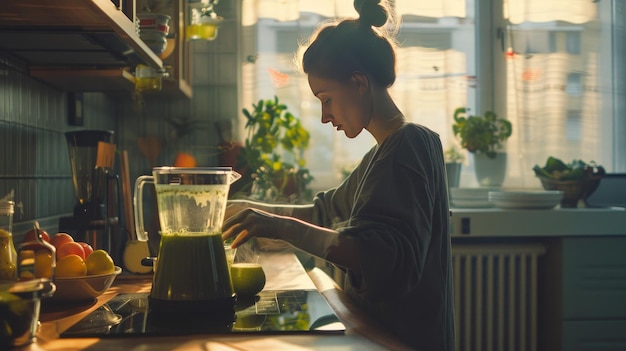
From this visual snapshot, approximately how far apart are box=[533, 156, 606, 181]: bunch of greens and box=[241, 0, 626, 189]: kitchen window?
19 centimetres

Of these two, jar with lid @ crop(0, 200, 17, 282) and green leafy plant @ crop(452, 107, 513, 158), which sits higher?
green leafy plant @ crop(452, 107, 513, 158)

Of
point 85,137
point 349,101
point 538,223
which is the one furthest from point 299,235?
point 538,223

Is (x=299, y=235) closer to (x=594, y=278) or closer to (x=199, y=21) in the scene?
(x=199, y=21)

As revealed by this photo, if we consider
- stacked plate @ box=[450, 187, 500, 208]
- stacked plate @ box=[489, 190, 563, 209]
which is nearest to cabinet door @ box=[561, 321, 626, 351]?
stacked plate @ box=[489, 190, 563, 209]

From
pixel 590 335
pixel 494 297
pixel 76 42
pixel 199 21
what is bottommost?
pixel 590 335

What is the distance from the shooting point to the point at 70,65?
1.71 meters

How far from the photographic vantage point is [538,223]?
2588 millimetres

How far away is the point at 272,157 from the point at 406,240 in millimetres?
1570

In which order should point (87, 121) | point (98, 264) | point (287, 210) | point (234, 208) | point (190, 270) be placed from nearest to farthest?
point (190, 270)
point (98, 264)
point (234, 208)
point (287, 210)
point (87, 121)

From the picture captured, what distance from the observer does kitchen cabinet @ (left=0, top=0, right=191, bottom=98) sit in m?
1.13

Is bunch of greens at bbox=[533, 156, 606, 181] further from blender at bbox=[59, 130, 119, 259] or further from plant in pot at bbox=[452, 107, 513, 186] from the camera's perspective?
blender at bbox=[59, 130, 119, 259]

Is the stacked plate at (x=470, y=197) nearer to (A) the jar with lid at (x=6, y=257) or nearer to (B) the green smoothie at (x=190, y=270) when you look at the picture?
(B) the green smoothie at (x=190, y=270)

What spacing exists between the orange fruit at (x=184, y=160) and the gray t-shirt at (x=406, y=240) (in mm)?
1479

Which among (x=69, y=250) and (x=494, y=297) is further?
(x=494, y=297)
